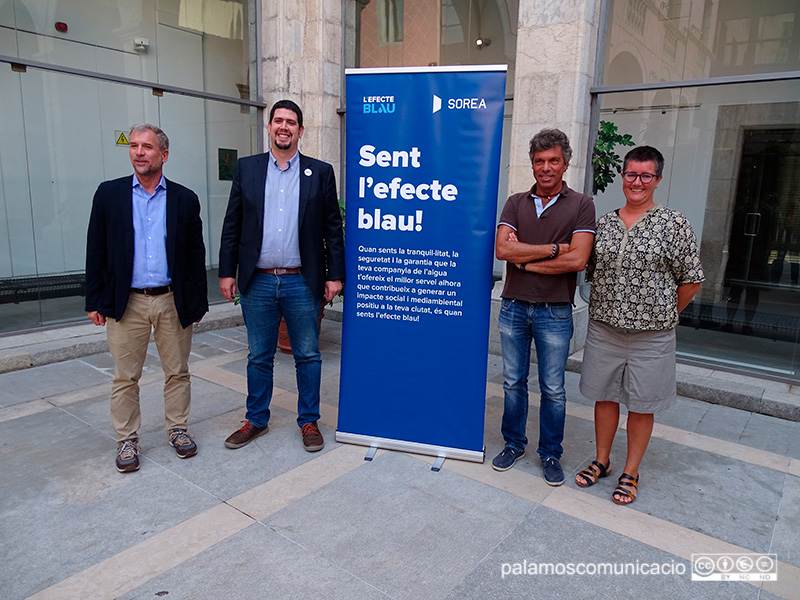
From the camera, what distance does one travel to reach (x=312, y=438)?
11.9 feet

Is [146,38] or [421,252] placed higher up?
[146,38]

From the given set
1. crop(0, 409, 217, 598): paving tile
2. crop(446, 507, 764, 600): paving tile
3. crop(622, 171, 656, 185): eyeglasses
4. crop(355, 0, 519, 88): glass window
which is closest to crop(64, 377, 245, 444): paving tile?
crop(0, 409, 217, 598): paving tile

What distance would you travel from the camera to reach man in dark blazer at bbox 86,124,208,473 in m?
3.21

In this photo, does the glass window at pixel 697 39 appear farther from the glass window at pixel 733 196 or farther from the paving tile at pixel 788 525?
the paving tile at pixel 788 525

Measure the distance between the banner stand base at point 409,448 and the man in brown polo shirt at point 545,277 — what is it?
0.16m

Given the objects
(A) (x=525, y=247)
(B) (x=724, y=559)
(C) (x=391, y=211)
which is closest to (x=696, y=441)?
(B) (x=724, y=559)

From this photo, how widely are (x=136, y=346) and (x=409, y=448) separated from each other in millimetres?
1812

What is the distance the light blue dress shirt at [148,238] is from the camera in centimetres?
327

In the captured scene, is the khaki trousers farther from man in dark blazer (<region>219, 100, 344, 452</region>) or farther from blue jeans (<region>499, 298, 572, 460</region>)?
blue jeans (<region>499, 298, 572, 460</region>)

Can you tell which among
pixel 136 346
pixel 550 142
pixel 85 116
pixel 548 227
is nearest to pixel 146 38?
pixel 85 116

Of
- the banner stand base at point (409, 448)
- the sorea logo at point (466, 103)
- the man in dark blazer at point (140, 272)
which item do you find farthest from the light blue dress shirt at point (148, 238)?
the sorea logo at point (466, 103)

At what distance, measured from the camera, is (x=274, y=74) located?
725 cm

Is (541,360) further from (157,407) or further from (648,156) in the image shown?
(157,407)

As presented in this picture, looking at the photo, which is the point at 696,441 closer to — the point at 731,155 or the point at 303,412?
the point at 303,412
